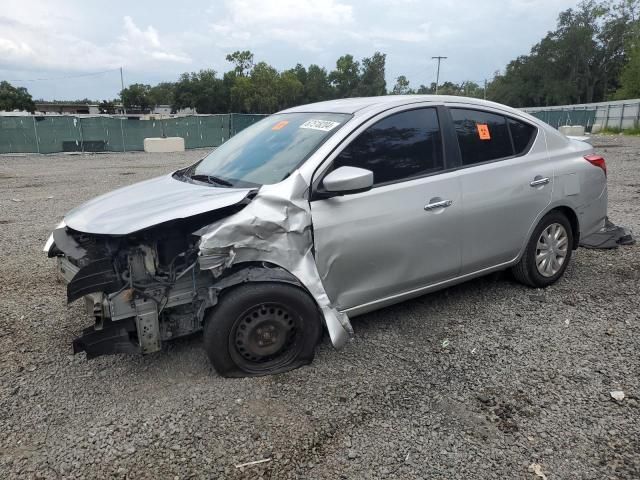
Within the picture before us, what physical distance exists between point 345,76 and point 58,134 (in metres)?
72.2

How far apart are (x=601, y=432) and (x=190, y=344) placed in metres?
2.67

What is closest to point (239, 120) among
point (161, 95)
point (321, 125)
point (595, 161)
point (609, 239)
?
point (609, 239)

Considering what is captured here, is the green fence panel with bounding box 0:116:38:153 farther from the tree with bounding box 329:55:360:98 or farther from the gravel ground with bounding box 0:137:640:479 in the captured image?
the tree with bounding box 329:55:360:98

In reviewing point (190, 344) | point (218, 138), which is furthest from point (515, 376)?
point (218, 138)

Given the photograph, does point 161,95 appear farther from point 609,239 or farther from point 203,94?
point 609,239

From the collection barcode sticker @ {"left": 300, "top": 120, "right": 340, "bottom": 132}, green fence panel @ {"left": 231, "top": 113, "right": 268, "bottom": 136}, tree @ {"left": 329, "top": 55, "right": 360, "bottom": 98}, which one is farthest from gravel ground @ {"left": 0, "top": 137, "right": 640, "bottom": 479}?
tree @ {"left": 329, "top": 55, "right": 360, "bottom": 98}

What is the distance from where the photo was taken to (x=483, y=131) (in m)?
4.04

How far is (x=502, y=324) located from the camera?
12.9ft

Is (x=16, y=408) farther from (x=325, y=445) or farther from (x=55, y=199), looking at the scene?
(x=55, y=199)

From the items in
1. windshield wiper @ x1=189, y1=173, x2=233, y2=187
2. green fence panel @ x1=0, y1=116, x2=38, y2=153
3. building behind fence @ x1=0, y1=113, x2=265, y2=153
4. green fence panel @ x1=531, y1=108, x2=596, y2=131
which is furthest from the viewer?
green fence panel @ x1=531, y1=108, x2=596, y2=131

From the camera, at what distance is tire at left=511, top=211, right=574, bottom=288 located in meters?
4.34

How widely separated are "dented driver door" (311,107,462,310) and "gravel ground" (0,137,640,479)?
499 mm

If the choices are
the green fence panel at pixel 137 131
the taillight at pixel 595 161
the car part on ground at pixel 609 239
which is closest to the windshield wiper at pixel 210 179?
the taillight at pixel 595 161

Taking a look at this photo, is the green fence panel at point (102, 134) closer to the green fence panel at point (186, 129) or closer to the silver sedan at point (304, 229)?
the green fence panel at point (186, 129)
